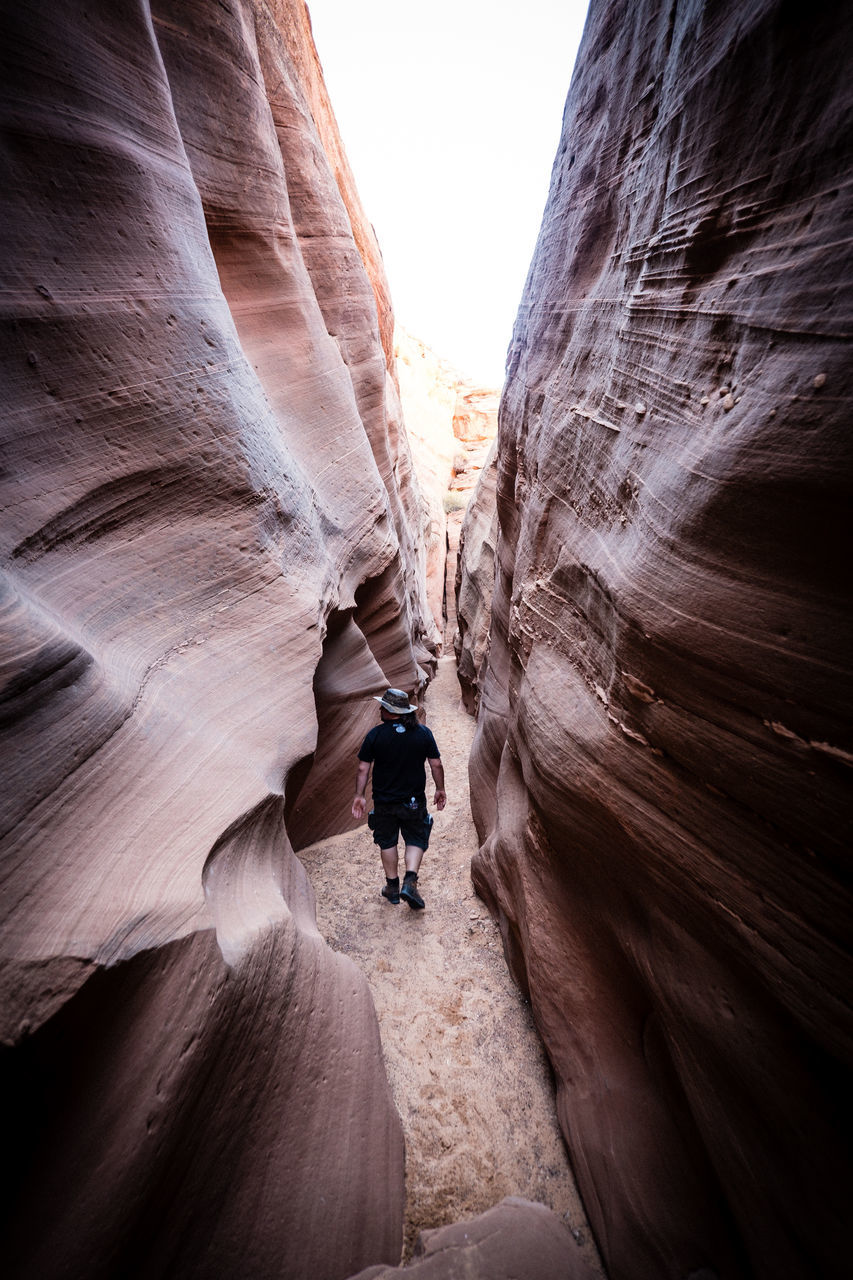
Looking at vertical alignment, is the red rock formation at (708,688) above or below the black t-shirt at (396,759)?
above

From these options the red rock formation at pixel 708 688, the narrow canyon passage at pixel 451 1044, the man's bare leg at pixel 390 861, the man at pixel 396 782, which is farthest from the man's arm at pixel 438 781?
the red rock formation at pixel 708 688

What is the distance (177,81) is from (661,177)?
3918mm

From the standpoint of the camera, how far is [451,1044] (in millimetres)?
3219

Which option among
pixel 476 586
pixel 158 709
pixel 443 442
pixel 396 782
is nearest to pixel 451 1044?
pixel 396 782

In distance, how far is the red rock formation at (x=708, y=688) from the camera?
64.9 inches

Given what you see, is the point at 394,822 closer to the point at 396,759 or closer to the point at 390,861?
the point at 390,861

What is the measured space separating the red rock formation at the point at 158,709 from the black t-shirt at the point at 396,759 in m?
0.70

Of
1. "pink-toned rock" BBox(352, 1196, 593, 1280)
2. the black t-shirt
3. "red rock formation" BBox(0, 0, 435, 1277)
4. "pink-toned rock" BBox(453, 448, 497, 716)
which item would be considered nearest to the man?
the black t-shirt

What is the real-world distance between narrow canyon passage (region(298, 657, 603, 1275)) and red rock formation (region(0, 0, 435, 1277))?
11.0 inches

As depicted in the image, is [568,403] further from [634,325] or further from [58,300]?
[58,300]

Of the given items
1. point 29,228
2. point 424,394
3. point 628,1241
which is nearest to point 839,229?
point 29,228

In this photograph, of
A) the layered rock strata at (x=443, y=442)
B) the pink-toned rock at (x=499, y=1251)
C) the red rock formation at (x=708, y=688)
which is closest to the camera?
the red rock formation at (x=708, y=688)

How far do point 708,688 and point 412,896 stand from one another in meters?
3.09

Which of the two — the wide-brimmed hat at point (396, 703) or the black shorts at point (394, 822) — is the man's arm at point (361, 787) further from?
the wide-brimmed hat at point (396, 703)
